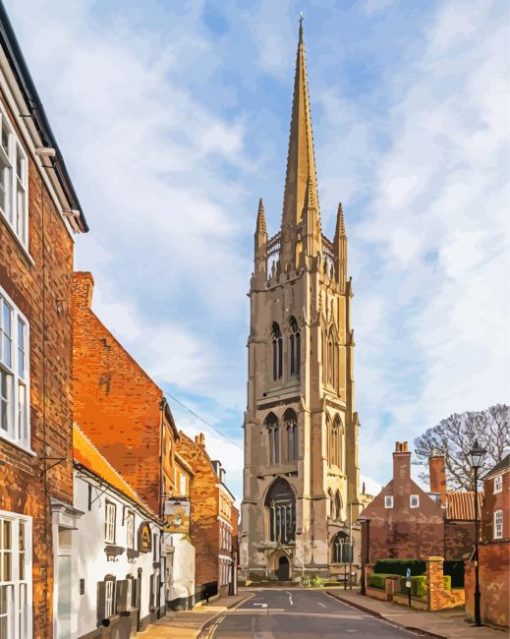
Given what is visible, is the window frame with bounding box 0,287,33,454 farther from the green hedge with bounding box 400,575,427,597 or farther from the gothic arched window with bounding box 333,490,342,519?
the gothic arched window with bounding box 333,490,342,519

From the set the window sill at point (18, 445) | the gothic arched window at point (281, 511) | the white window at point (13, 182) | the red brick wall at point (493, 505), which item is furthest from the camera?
the gothic arched window at point (281, 511)

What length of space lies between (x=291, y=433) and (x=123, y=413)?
7019cm

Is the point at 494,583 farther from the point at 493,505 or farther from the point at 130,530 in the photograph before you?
the point at 130,530

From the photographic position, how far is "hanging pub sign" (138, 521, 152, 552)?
80.8 feet

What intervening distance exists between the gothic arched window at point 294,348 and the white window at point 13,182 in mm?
90855

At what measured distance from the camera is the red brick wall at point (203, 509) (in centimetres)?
4800

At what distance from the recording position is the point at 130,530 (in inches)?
922

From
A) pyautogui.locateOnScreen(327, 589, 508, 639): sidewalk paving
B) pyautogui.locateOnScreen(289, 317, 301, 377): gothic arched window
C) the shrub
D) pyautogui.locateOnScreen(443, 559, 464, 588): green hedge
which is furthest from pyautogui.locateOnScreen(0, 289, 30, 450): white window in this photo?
pyautogui.locateOnScreen(289, 317, 301, 377): gothic arched window

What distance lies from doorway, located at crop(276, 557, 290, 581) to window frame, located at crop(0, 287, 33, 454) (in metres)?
85.4

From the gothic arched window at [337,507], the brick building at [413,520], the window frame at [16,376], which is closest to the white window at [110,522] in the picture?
the window frame at [16,376]

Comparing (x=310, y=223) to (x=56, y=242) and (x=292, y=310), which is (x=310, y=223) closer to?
(x=292, y=310)

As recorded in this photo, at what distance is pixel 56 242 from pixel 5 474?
5047 mm

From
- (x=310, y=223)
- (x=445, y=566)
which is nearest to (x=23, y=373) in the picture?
(x=445, y=566)

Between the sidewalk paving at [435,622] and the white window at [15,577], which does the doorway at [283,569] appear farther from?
the white window at [15,577]
